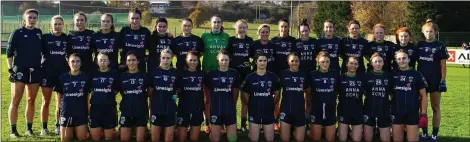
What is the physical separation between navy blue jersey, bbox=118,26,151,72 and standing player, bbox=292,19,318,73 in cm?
252

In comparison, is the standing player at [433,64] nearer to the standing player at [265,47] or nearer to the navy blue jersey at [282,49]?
the navy blue jersey at [282,49]

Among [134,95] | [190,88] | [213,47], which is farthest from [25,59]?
[213,47]

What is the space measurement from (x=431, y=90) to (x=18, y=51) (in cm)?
657

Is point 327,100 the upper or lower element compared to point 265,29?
lower

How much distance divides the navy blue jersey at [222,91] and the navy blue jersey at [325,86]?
1.27 m

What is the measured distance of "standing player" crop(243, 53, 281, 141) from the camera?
700 centimetres

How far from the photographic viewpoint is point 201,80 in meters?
7.02

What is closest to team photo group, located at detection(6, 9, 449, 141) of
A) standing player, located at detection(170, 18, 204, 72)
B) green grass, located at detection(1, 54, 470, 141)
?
standing player, located at detection(170, 18, 204, 72)

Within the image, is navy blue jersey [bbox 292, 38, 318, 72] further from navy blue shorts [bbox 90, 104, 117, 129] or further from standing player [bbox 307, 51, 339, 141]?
navy blue shorts [bbox 90, 104, 117, 129]

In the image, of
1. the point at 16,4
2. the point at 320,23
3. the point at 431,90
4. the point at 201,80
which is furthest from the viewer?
the point at 320,23

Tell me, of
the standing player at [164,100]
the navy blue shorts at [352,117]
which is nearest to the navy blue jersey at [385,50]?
the navy blue shorts at [352,117]

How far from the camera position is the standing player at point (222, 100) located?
6.98 metres

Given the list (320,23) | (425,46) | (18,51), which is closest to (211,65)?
(18,51)

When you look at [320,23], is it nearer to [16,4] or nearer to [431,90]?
[16,4]
